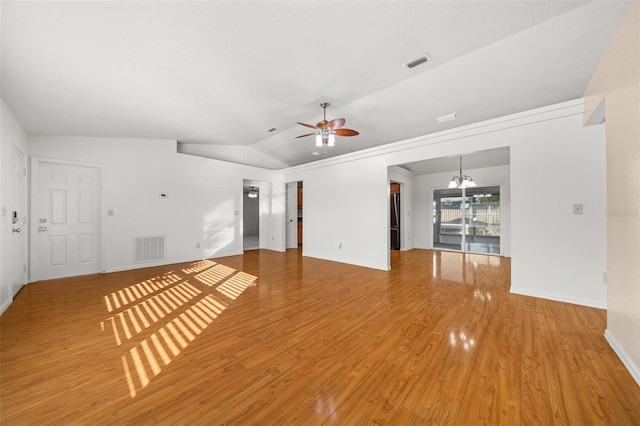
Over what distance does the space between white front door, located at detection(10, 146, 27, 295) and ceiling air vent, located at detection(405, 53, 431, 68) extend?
5.58 meters

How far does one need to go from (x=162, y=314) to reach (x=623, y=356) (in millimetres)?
4511

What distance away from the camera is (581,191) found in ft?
10.8

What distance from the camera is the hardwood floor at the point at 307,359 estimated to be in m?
1.52

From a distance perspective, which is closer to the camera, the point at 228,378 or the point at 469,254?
the point at 228,378

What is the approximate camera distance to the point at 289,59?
2.74 metres

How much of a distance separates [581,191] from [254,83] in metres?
4.59

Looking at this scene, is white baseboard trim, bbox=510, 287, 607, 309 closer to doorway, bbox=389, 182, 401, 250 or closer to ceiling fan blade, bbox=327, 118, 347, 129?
ceiling fan blade, bbox=327, 118, 347, 129

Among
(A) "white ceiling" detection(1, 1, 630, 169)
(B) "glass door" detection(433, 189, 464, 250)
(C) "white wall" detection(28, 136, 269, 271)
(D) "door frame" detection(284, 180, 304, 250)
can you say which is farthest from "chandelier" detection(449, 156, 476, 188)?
(C) "white wall" detection(28, 136, 269, 271)

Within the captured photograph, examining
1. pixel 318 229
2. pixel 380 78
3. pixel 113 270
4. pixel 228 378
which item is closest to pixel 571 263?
pixel 380 78

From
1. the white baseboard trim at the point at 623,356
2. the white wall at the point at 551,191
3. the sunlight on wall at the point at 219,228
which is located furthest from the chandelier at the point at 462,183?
the sunlight on wall at the point at 219,228

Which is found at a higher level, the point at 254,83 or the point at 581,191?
the point at 254,83

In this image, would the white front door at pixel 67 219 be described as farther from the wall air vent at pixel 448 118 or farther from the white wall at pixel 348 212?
the wall air vent at pixel 448 118

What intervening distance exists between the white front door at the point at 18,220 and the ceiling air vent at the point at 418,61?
558cm

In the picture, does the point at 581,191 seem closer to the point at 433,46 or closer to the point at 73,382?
the point at 433,46
